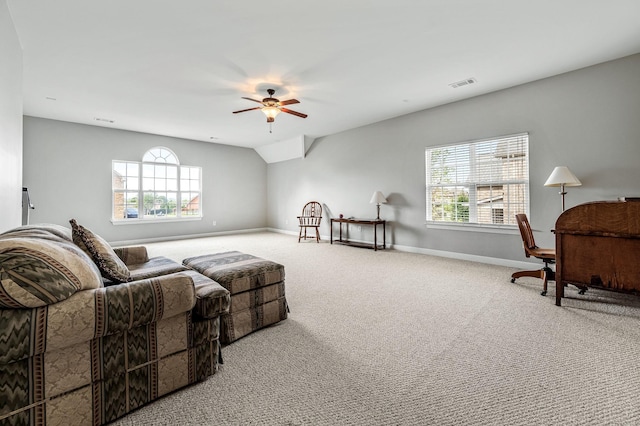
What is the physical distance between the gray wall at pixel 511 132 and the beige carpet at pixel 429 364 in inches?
51.9

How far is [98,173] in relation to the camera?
612cm

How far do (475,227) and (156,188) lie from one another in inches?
276

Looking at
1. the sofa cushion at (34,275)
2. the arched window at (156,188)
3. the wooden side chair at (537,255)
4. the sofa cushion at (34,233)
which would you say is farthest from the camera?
the arched window at (156,188)

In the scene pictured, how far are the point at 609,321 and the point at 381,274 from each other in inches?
85.4

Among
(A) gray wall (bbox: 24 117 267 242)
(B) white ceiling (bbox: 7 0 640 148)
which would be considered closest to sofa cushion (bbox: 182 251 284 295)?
(B) white ceiling (bbox: 7 0 640 148)

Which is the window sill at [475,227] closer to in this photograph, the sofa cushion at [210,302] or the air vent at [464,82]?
the air vent at [464,82]

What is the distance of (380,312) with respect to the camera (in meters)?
2.57

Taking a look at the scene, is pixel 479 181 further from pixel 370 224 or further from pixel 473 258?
pixel 370 224

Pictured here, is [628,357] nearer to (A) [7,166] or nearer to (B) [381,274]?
(B) [381,274]

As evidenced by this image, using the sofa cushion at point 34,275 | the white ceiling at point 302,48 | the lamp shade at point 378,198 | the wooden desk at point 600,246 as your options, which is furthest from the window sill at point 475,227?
the sofa cushion at point 34,275

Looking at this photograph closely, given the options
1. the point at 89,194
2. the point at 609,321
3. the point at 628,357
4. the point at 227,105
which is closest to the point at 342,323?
the point at 628,357

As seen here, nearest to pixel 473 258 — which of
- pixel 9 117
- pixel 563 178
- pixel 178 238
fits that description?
pixel 563 178

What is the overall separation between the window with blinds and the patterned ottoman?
3599 mm

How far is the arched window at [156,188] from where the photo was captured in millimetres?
6500
